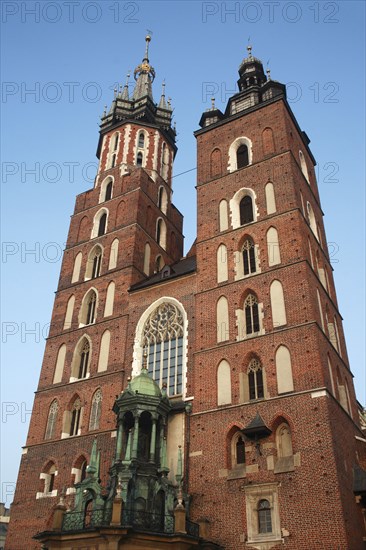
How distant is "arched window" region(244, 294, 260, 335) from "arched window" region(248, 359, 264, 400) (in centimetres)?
140

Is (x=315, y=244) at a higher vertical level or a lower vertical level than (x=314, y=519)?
higher

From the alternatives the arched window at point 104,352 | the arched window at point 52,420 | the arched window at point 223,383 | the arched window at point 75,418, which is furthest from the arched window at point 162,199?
the arched window at point 223,383

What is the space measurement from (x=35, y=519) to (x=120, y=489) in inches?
289

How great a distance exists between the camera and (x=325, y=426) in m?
17.7

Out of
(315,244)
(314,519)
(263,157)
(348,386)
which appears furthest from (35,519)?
(263,157)

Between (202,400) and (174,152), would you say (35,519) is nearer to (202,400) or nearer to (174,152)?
(202,400)

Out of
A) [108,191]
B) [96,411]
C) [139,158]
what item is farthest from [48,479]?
[139,158]

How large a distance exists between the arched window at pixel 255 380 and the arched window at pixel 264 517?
12.4 ft

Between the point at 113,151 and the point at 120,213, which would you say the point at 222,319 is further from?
the point at 113,151

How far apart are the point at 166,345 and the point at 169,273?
13.5ft

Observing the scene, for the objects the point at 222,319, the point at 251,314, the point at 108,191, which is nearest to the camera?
the point at 251,314

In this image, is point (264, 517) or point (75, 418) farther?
point (75, 418)

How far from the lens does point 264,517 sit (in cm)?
1742

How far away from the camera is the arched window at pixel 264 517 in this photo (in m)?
17.2
